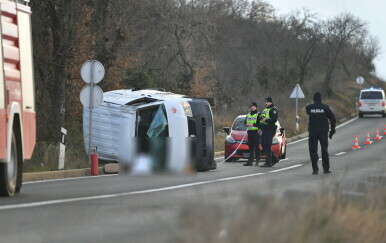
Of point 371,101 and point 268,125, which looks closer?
point 268,125

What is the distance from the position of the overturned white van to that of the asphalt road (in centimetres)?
69

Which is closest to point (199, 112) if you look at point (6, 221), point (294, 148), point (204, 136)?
point (204, 136)

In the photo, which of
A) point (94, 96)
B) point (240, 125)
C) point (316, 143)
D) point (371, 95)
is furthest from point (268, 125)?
point (371, 95)

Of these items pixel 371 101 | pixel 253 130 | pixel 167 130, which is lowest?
pixel 253 130

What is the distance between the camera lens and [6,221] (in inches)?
422

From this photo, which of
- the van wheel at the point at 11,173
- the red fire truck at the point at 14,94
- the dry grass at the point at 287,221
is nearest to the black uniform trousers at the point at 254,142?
the red fire truck at the point at 14,94

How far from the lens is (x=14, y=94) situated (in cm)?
1484

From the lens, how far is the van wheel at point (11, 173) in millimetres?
14625

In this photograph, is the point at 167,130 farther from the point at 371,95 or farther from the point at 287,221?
the point at 371,95

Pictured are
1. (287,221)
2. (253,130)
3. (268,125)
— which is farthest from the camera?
(253,130)

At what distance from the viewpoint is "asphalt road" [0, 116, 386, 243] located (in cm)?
898

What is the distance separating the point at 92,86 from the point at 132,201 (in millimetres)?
10874

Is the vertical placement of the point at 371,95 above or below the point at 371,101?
above

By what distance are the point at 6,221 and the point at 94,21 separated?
79.3 feet
